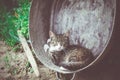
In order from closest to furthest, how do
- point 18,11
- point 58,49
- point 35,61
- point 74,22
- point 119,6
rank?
point 119,6 → point 58,49 → point 74,22 → point 35,61 → point 18,11

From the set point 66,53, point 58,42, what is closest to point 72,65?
point 66,53

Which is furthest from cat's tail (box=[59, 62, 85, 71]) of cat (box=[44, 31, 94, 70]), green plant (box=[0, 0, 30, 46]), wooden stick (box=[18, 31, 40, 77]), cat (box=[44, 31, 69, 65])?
green plant (box=[0, 0, 30, 46])

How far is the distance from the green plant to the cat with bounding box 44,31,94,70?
1.30 metres

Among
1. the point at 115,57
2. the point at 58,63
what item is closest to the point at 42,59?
the point at 58,63

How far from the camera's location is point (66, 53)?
157 inches

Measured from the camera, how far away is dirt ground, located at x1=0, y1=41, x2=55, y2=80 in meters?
4.60

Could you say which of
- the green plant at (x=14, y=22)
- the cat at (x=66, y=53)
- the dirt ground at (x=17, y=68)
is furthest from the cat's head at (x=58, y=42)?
the green plant at (x=14, y=22)

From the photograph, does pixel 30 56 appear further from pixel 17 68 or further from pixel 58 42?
pixel 58 42

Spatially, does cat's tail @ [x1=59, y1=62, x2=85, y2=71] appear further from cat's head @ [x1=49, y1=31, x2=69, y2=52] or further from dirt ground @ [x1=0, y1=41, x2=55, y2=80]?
dirt ground @ [x1=0, y1=41, x2=55, y2=80]

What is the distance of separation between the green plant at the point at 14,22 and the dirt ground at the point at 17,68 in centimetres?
21

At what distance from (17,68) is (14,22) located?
1.01m

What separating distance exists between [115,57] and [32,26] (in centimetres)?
116

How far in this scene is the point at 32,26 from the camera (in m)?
4.27

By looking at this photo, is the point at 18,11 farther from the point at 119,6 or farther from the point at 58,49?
the point at 119,6
